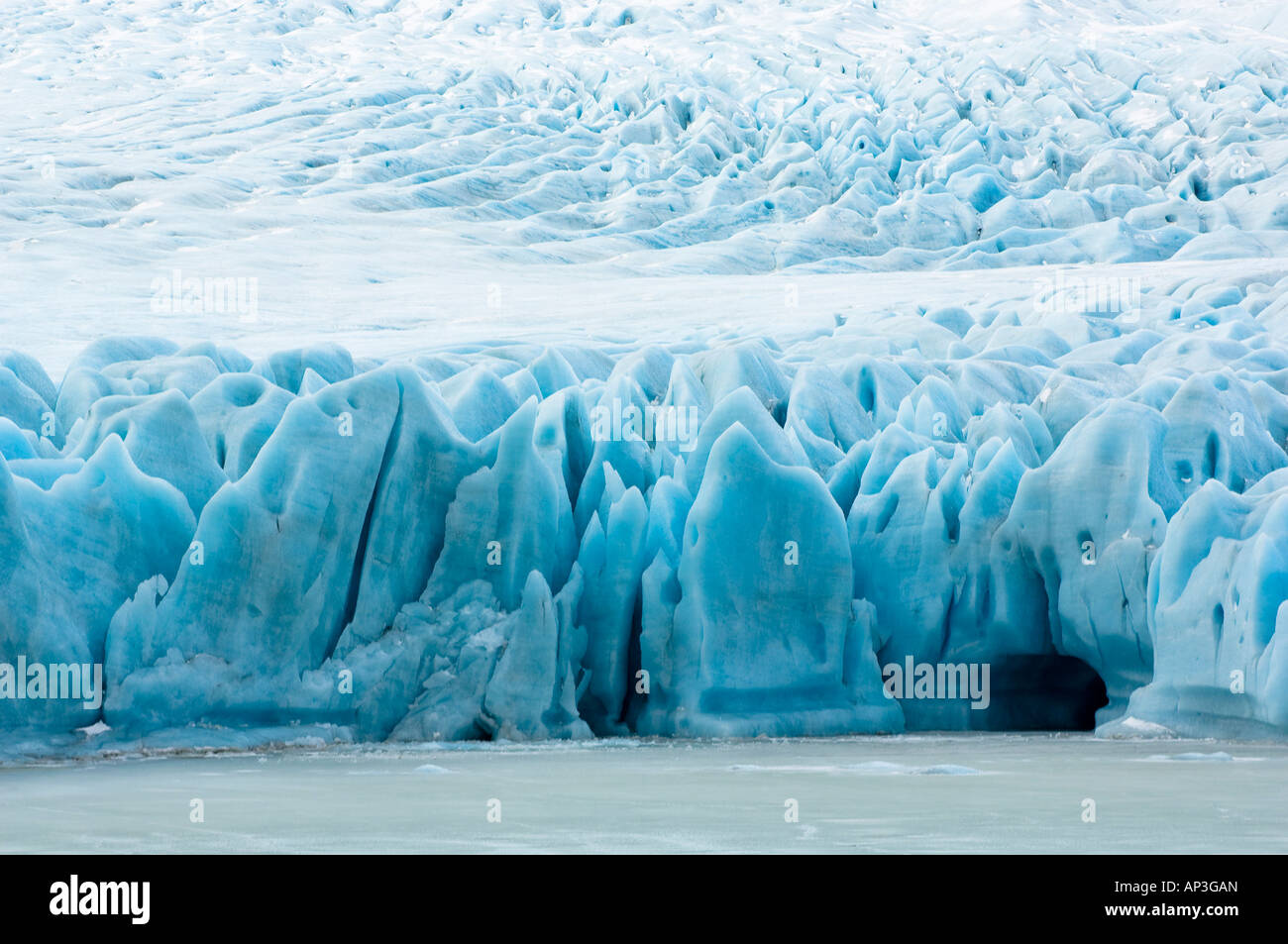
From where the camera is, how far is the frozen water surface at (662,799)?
744cm

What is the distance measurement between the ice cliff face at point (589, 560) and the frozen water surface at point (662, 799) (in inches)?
28.4

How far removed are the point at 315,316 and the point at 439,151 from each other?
15215mm

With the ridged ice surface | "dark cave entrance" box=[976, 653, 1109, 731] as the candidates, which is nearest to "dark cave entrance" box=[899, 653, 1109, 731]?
"dark cave entrance" box=[976, 653, 1109, 731]

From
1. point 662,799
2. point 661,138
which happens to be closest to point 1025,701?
point 662,799

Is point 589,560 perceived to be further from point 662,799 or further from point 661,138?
point 661,138

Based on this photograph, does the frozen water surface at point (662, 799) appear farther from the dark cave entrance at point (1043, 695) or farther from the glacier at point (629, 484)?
the dark cave entrance at point (1043, 695)

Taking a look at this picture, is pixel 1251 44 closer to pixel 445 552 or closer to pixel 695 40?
pixel 695 40

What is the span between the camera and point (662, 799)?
8.95m

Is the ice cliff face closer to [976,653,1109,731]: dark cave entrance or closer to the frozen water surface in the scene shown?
[976,653,1109,731]: dark cave entrance

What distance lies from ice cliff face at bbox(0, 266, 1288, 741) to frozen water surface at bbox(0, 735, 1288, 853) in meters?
0.72

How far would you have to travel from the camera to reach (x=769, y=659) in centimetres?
1309

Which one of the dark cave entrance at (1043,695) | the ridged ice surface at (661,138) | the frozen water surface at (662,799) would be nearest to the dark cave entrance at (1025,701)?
the dark cave entrance at (1043,695)

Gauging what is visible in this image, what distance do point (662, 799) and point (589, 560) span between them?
4553mm
